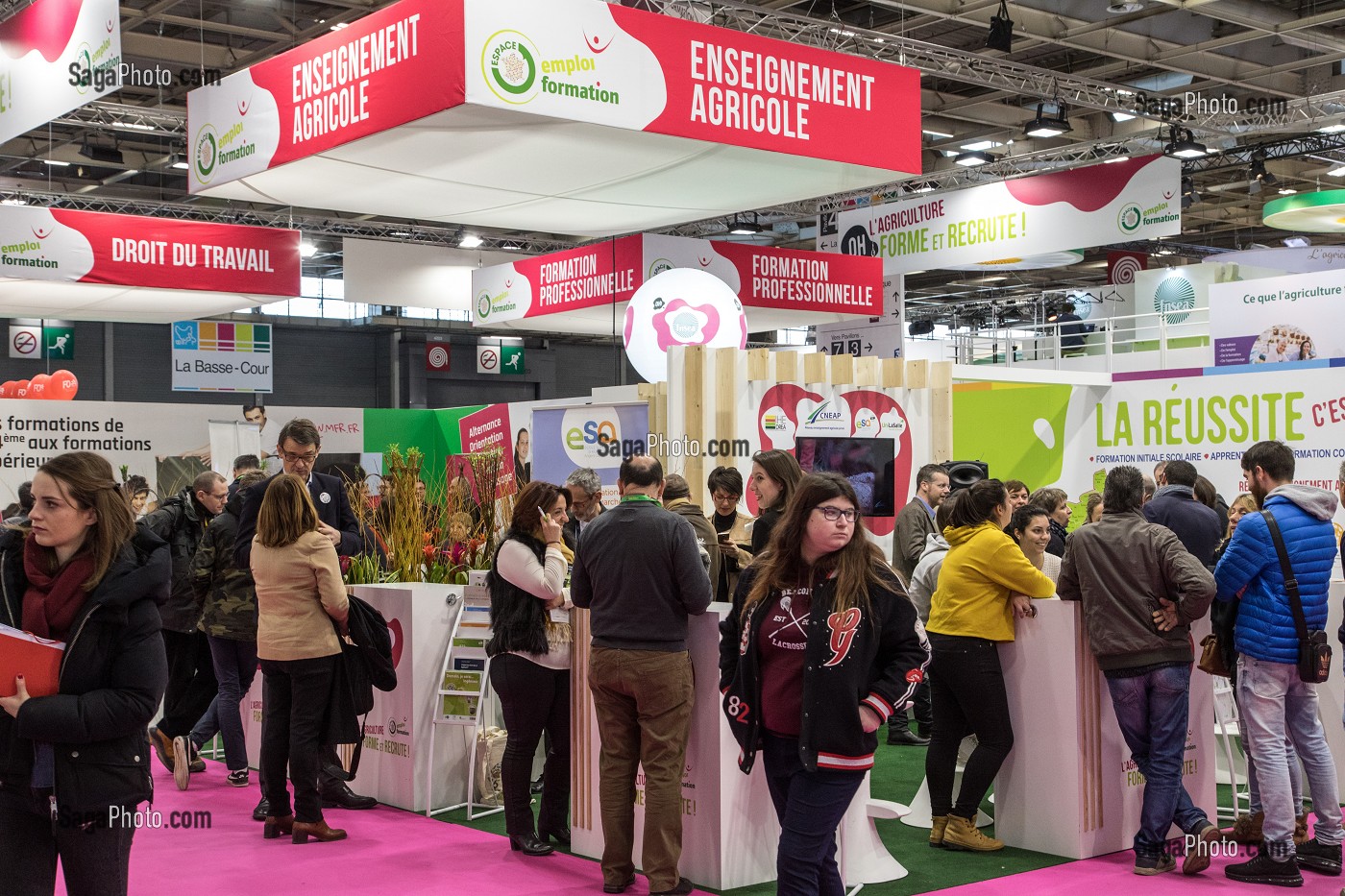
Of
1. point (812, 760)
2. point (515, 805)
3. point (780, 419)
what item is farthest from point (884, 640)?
point (780, 419)

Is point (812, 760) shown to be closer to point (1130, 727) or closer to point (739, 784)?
point (739, 784)

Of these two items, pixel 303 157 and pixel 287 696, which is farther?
pixel 303 157

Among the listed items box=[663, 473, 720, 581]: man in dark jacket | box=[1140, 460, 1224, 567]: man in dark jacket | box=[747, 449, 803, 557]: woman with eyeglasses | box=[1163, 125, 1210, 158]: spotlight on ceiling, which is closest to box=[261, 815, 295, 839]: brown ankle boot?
box=[663, 473, 720, 581]: man in dark jacket

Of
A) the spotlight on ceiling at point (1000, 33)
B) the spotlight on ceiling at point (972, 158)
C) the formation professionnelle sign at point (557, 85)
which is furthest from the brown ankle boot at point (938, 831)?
the spotlight on ceiling at point (972, 158)

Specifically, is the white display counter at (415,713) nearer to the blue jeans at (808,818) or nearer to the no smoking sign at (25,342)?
the blue jeans at (808,818)

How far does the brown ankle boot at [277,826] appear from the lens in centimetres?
502

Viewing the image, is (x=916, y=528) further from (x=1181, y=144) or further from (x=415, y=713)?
(x=1181, y=144)

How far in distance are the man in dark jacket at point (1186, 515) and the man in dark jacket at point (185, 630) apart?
4.06 meters

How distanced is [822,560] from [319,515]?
299 cm

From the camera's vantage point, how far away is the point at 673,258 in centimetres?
1173

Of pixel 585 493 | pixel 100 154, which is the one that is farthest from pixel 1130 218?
pixel 100 154

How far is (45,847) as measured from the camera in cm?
257

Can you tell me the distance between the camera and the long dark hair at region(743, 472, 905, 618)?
3008mm

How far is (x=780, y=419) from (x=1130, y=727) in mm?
4009
